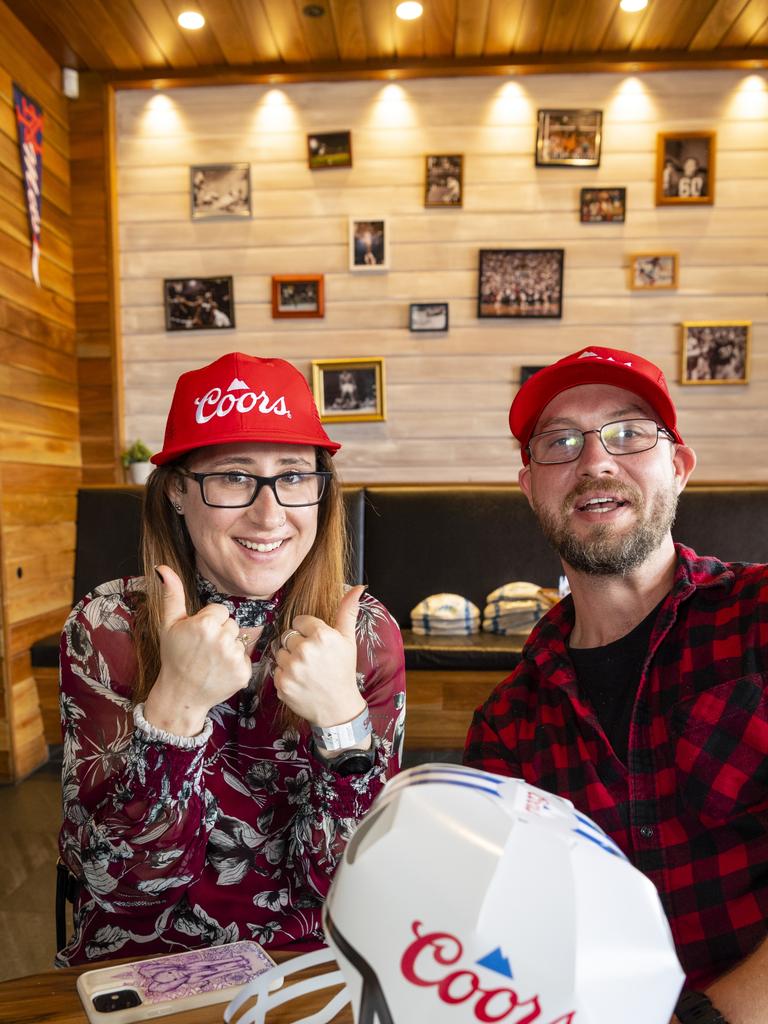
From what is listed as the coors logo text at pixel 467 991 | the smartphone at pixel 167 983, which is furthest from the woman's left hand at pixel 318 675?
the coors logo text at pixel 467 991

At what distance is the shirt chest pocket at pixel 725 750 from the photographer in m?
0.98

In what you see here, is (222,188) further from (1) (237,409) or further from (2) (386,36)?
(1) (237,409)

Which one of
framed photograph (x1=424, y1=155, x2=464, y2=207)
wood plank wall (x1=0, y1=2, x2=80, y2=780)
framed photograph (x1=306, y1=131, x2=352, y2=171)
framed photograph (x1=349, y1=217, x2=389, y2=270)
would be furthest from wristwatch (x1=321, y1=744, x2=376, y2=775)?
framed photograph (x1=306, y1=131, x2=352, y2=171)

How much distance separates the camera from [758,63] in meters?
3.79

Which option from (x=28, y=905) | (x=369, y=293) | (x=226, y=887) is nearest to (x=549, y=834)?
(x=226, y=887)

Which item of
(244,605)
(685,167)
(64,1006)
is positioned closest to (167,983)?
(64,1006)

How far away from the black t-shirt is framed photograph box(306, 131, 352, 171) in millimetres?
3425

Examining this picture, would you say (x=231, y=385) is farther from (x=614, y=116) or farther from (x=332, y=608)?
(x=614, y=116)

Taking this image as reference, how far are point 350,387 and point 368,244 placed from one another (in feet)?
2.39

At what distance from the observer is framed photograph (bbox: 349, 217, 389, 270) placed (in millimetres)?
3967

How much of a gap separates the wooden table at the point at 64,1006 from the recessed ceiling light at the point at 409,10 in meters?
3.78

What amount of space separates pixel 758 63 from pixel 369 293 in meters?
2.18

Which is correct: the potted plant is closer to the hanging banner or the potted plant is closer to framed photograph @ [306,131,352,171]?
the hanging banner

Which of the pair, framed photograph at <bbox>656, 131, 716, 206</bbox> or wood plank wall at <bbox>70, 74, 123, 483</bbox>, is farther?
wood plank wall at <bbox>70, 74, 123, 483</bbox>
